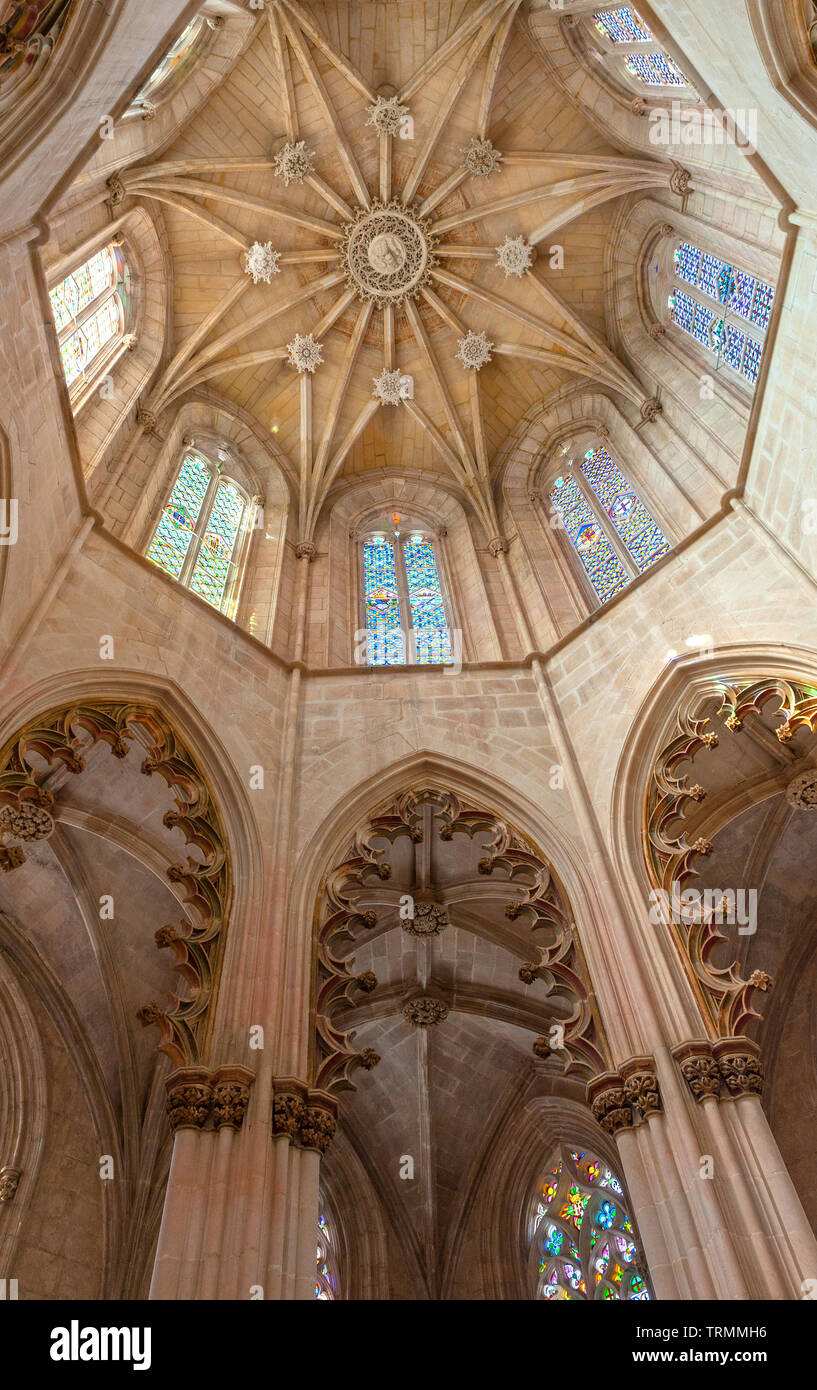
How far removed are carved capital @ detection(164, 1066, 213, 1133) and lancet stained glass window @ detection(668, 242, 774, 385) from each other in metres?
9.39

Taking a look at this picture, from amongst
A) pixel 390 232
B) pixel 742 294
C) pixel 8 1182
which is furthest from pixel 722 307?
pixel 8 1182

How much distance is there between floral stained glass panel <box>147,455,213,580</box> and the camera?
1226cm

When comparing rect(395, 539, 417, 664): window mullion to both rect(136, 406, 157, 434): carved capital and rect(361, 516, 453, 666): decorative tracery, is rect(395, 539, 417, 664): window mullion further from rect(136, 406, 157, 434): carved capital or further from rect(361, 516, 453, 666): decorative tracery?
rect(136, 406, 157, 434): carved capital

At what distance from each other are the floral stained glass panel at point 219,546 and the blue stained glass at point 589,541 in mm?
4461

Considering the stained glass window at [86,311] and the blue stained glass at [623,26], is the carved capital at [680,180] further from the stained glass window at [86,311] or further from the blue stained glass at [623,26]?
the stained glass window at [86,311]

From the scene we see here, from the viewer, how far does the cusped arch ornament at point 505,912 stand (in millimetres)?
7504

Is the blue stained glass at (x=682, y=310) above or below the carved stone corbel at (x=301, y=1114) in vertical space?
above

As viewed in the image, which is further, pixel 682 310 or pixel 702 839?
pixel 682 310

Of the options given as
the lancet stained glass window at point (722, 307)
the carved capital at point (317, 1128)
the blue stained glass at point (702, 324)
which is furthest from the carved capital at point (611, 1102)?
the blue stained glass at point (702, 324)

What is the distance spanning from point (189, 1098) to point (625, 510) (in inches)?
371

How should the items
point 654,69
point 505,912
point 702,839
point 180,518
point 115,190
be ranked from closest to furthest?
point 702,839, point 505,912, point 115,190, point 654,69, point 180,518

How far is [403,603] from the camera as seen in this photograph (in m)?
13.8

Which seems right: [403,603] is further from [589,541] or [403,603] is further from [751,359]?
[751,359]
